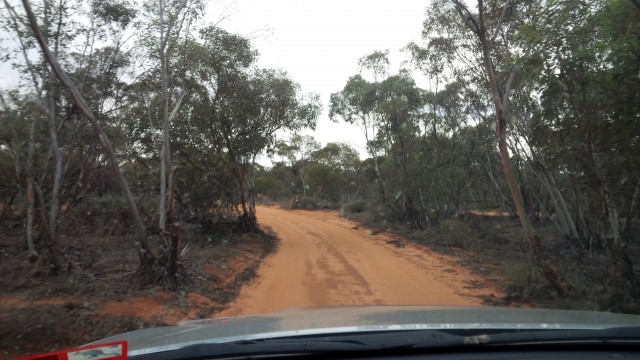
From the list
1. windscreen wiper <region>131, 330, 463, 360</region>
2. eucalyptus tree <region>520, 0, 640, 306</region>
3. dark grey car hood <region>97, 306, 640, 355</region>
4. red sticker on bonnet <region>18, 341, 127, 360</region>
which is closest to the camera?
red sticker on bonnet <region>18, 341, 127, 360</region>

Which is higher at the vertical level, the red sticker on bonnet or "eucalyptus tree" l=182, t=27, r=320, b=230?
"eucalyptus tree" l=182, t=27, r=320, b=230

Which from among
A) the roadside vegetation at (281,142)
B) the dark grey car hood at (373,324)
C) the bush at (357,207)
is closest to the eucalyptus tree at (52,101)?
the roadside vegetation at (281,142)

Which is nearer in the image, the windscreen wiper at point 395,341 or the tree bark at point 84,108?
the windscreen wiper at point 395,341

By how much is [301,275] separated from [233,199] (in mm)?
9689

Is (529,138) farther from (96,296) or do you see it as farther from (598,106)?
(96,296)

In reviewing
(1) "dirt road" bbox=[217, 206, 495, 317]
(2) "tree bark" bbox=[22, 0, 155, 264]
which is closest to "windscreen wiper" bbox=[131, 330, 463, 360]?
(1) "dirt road" bbox=[217, 206, 495, 317]

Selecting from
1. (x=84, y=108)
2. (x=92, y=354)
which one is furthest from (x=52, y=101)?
(x=92, y=354)

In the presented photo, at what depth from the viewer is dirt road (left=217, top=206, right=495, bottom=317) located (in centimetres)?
890

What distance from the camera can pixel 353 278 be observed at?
11.3 metres

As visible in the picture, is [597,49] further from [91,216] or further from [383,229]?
[91,216]

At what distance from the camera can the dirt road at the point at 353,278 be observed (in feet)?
29.2

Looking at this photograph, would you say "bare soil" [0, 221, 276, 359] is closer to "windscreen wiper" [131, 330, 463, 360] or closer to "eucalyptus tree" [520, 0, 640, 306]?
"windscreen wiper" [131, 330, 463, 360]

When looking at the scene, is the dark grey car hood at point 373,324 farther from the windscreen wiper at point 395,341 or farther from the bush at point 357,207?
the bush at point 357,207

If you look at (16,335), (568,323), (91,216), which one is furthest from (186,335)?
(91,216)
